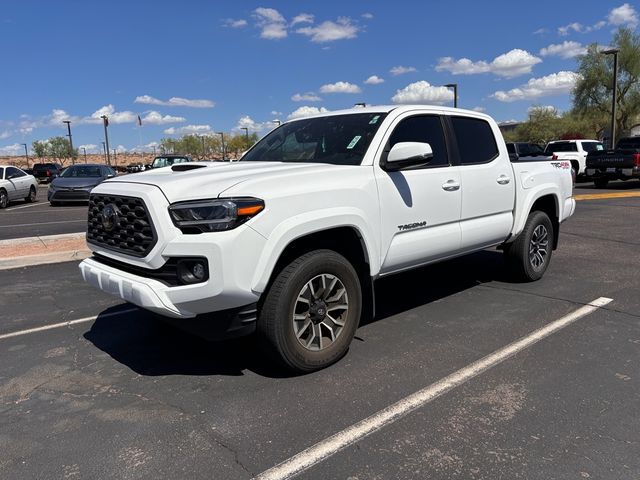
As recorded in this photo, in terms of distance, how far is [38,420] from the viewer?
3.22 meters

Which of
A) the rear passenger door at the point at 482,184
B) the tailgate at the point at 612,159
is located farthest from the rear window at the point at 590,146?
the rear passenger door at the point at 482,184

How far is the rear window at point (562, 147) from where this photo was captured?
24.3 metres

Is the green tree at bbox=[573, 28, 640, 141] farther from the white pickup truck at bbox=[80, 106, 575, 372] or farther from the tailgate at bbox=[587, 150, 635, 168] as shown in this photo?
Result: the white pickup truck at bbox=[80, 106, 575, 372]

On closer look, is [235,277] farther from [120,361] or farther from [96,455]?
[120,361]

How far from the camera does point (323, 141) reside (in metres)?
4.62

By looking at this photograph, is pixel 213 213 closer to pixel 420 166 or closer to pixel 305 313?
pixel 305 313

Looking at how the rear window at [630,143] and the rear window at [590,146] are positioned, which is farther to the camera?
the rear window at [590,146]

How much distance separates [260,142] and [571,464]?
4.06 m

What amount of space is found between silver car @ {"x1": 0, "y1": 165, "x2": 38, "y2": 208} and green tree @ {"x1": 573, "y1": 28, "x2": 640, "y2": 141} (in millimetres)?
42990

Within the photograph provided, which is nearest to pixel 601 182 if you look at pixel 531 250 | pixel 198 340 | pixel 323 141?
pixel 531 250

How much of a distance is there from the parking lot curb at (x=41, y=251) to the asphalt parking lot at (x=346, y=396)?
7.87 ft

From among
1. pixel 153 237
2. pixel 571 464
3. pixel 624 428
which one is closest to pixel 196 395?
pixel 153 237

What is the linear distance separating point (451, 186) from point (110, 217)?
9.47 feet

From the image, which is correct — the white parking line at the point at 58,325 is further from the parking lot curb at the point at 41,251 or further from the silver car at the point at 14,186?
the silver car at the point at 14,186
